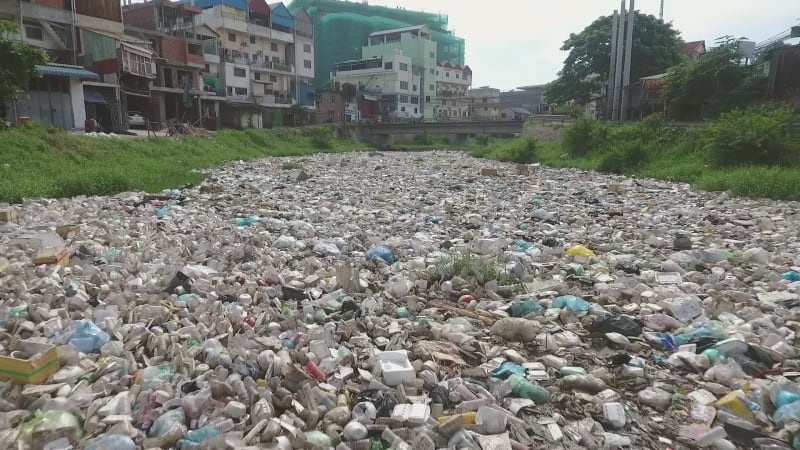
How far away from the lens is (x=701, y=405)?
2762 millimetres

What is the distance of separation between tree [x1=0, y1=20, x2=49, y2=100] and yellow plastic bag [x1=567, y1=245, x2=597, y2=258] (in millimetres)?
14574

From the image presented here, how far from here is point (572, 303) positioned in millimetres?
4066

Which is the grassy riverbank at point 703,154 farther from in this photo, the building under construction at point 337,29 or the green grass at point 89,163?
the building under construction at point 337,29

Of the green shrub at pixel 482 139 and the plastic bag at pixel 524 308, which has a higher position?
the green shrub at pixel 482 139

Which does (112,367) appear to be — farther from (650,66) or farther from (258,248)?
(650,66)

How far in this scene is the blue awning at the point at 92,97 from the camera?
23.8 meters

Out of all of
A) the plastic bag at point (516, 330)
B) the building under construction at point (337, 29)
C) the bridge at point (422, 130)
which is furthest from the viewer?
the building under construction at point (337, 29)

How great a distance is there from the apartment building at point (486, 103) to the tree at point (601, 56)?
3027 cm

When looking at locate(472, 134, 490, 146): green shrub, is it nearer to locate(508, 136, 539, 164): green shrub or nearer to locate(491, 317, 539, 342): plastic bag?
locate(508, 136, 539, 164): green shrub

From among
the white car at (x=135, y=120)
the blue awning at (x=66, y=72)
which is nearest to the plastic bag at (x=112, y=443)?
the blue awning at (x=66, y=72)

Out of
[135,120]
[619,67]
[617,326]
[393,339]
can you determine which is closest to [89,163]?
[393,339]

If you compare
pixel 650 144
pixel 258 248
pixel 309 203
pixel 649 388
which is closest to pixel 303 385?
pixel 649 388

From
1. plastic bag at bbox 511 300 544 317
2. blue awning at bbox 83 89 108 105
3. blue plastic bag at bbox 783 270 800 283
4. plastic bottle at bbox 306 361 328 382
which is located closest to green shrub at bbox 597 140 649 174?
blue plastic bag at bbox 783 270 800 283

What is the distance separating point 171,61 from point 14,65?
20.7 meters
